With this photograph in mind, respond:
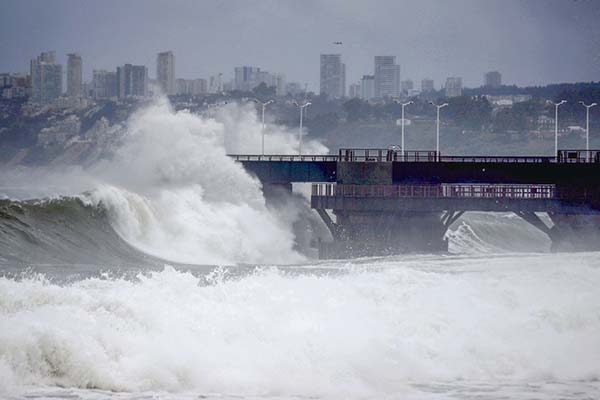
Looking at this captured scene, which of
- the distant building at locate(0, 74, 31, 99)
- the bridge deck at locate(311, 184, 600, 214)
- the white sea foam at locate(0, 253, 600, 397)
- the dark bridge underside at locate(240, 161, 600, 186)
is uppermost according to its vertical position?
the distant building at locate(0, 74, 31, 99)

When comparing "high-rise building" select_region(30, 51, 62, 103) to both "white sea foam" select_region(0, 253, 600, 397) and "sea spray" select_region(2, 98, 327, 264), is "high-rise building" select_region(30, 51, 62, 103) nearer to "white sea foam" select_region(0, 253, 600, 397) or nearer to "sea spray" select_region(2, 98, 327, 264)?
"sea spray" select_region(2, 98, 327, 264)

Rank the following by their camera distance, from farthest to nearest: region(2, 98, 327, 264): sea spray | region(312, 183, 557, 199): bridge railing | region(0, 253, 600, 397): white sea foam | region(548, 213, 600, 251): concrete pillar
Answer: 1. region(548, 213, 600, 251): concrete pillar
2. region(312, 183, 557, 199): bridge railing
3. region(2, 98, 327, 264): sea spray
4. region(0, 253, 600, 397): white sea foam

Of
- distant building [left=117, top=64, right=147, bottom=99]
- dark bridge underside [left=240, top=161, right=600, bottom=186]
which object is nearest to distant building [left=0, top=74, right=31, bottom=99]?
distant building [left=117, top=64, right=147, bottom=99]

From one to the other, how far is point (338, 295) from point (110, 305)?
282 inches

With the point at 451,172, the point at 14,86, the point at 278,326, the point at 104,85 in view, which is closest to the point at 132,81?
the point at 104,85

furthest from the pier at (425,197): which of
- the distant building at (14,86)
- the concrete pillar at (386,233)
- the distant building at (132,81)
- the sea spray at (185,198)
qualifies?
the distant building at (132,81)

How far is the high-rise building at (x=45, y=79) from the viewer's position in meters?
159

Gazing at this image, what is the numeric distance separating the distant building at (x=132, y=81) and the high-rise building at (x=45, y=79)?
516 inches

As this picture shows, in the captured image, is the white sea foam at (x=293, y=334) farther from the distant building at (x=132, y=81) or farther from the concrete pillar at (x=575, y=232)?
the distant building at (x=132, y=81)

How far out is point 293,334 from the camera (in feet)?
82.8

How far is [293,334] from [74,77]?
536ft

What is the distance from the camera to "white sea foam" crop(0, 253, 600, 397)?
21.6 metres

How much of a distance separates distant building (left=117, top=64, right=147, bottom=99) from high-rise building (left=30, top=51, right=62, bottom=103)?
516 inches

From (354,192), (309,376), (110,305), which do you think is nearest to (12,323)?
(110,305)
